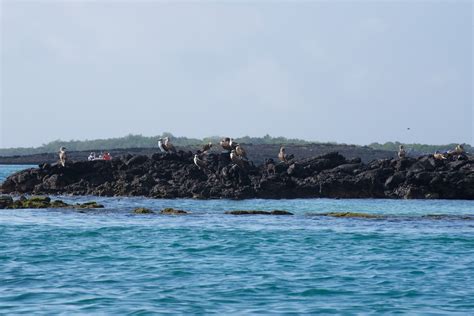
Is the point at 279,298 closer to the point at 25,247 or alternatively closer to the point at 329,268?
the point at 329,268

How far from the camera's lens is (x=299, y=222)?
1362 inches

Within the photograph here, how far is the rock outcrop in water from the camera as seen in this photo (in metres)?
49.9

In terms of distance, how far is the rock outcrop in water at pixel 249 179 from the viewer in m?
49.9

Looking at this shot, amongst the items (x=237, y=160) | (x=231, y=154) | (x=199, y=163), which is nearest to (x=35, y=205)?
(x=199, y=163)

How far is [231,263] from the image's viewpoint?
946 inches

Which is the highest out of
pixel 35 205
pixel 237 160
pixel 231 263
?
pixel 237 160

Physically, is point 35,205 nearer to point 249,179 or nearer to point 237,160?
point 249,179

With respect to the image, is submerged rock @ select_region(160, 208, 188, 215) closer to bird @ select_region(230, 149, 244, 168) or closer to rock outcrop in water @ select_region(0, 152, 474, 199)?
rock outcrop in water @ select_region(0, 152, 474, 199)

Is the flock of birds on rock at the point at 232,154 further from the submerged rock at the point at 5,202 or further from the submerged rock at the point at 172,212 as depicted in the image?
the submerged rock at the point at 172,212

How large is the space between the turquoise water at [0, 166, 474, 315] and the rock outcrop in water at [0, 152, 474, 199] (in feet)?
35.4

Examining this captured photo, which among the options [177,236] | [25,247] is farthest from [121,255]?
[177,236]

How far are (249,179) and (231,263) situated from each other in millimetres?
26923

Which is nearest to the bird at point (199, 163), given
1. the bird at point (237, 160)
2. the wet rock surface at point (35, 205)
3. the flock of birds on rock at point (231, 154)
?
the flock of birds on rock at point (231, 154)

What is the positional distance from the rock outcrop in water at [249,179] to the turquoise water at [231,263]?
35.4ft
